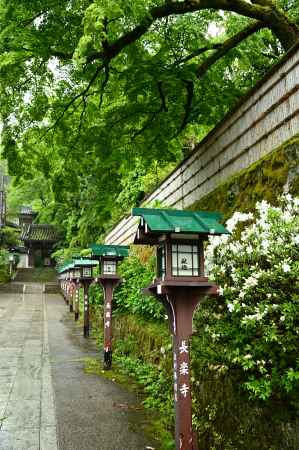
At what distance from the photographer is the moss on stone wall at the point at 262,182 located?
21.5ft

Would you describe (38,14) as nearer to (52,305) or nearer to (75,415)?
(75,415)

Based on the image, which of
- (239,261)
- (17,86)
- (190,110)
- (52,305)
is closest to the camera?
(239,261)

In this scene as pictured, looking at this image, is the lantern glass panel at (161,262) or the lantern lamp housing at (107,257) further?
the lantern lamp housing at (107,257)

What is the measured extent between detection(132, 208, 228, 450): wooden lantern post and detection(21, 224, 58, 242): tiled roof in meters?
52.9

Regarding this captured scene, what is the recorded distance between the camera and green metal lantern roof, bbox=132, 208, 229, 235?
475cm

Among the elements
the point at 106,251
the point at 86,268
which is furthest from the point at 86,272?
the point at 106,251

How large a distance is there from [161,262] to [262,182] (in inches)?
118

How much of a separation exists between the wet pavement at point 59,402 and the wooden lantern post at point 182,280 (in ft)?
4.76

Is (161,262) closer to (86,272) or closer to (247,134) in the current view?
(247,134)

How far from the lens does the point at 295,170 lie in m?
6.41

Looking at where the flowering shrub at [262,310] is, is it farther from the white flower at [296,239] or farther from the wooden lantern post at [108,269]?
the wooden lantern post at [108,269]

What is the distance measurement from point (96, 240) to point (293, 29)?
2200 cm

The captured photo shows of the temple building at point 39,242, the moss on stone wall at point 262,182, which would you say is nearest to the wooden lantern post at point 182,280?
the moss on stone wall at point 262,182

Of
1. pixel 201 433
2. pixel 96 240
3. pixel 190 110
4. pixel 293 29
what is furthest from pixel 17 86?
pixel 96 240
